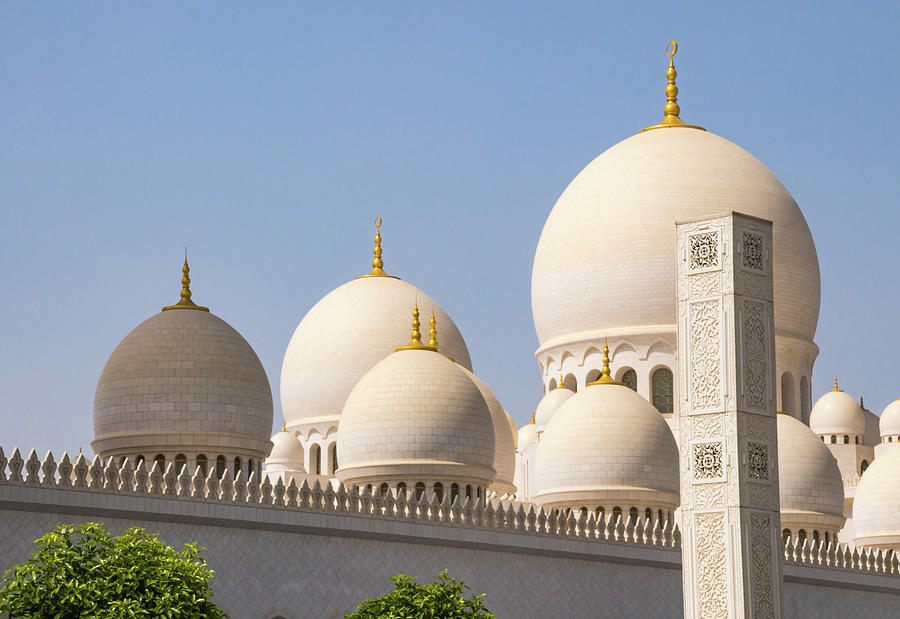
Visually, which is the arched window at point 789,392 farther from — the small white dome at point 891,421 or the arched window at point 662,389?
the small white dome at point 891,421

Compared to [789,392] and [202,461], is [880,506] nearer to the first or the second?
[789,392]

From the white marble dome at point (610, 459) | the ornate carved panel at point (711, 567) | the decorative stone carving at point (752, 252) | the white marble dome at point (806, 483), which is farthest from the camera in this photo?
the white marble dome at point (806, 483)

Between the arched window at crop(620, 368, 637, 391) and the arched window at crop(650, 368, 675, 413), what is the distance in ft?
1.61

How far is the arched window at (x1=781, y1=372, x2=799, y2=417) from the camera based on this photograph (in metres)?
39.7

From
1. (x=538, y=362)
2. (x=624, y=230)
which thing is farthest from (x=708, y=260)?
(x=538, y=362)

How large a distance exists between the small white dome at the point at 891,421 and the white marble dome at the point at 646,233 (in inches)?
364

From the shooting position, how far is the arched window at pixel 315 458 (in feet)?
136

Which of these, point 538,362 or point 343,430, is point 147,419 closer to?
point 343,430

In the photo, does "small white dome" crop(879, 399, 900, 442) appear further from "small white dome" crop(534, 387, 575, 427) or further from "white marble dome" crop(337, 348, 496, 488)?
"white marble dome" crop(337, 348, 496, 488)

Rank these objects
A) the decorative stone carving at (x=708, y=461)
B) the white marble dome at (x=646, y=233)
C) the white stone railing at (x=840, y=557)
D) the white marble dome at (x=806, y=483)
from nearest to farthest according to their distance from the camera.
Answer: the decorative stone carving at (x=708, y=461) → the white stone railing at (x=840, y=557) → the white marble dome at (x=806, y=483) → the white marble dome at (x=646, y=233)

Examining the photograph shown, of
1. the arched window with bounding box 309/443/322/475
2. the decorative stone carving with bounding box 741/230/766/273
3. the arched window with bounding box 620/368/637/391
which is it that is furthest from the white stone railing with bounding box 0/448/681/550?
the arched window with bounding box 309/443/322/475

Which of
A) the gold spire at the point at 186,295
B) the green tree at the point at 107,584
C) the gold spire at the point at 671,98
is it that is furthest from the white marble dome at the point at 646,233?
the green tree at the point at 107,584

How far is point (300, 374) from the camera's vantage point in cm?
4203

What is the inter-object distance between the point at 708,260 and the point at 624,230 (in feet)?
59.8
